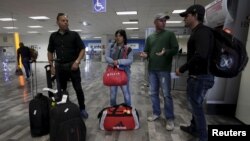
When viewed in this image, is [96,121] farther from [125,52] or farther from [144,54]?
[144,54]

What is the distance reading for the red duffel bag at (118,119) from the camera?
7.25 feet

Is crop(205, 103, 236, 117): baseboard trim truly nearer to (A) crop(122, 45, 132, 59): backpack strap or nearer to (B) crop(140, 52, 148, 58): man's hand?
(B) crop(140, 52, 148, 58): man's hand

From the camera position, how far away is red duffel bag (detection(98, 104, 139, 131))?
221 centimetres

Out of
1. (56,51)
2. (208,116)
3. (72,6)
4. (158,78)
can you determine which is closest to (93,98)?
(56,51)

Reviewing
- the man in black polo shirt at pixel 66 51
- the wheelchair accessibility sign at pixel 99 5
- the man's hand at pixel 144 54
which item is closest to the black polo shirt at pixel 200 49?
the man's hand at pixel 144 54

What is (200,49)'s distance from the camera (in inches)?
59.8

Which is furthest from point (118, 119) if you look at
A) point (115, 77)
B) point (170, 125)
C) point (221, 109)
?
point (221, 109)

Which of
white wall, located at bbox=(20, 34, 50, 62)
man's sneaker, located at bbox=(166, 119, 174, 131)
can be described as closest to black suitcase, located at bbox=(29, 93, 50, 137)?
man's sneaker, located at bbox=(166, 119, 174, 131)

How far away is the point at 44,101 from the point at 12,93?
291 centimetres

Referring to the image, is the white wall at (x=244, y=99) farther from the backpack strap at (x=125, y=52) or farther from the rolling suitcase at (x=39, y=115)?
the rolling suitcase at (x=39, y=115)

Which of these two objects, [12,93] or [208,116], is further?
[12,93]

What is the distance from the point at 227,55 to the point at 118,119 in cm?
141

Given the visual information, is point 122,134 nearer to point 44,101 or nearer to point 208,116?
point 44,101

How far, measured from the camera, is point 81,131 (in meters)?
1.83
